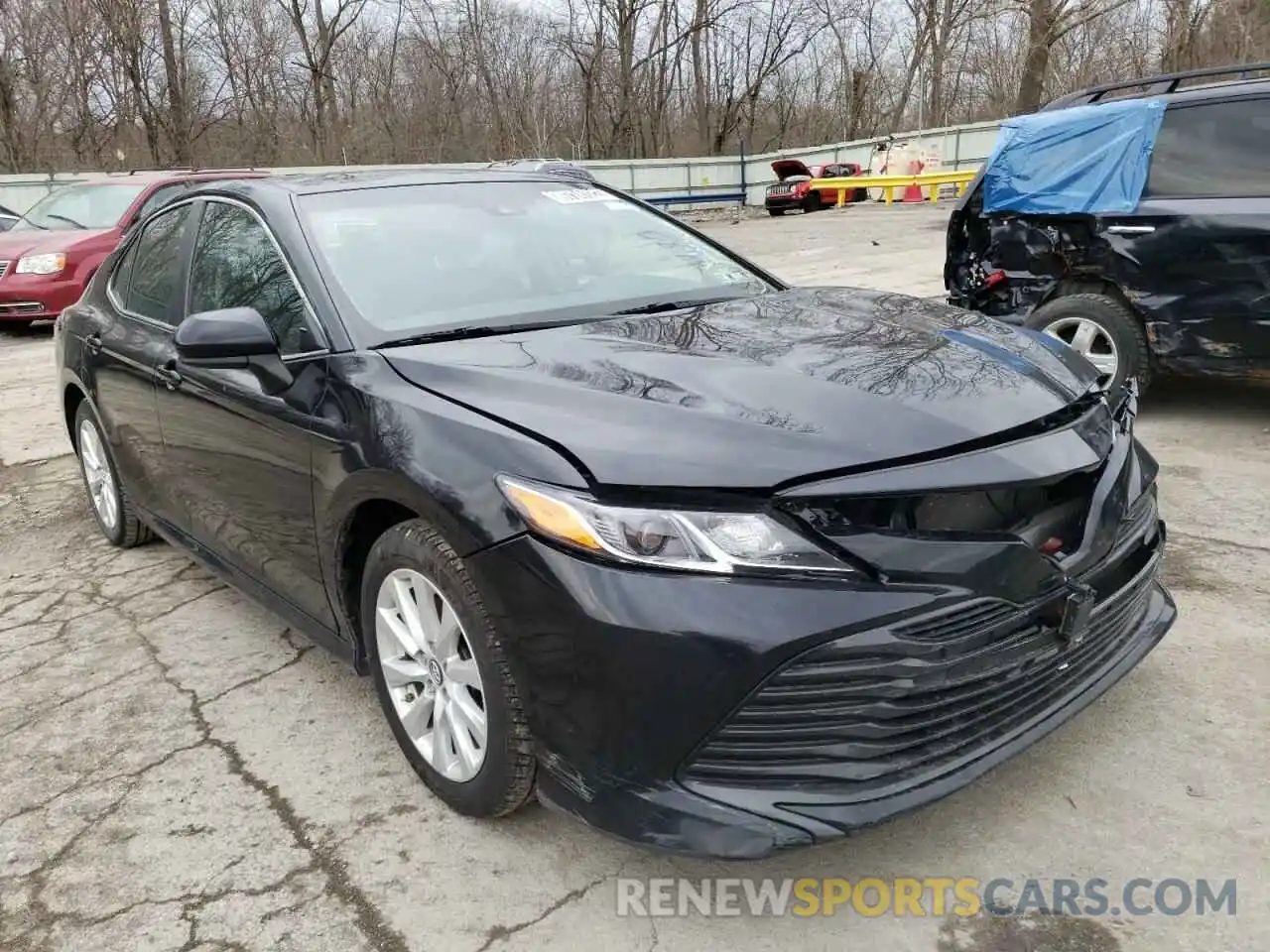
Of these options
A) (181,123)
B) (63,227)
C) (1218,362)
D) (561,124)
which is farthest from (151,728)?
(561,124)

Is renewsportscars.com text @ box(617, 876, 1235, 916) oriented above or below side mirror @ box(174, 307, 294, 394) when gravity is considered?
below

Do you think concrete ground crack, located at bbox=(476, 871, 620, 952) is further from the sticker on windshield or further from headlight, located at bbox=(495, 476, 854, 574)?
the sticker on windshield

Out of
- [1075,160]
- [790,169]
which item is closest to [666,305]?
[1075,160]

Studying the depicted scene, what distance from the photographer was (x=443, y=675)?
7.96 ft

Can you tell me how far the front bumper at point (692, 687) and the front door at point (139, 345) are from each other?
228cm

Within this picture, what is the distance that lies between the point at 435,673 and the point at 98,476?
3.01 metres

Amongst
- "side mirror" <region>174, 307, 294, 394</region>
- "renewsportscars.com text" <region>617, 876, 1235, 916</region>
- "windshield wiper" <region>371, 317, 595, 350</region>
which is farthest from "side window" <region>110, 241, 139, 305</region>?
"renewsportscars.com text" <region>617, 876, 1235, 916</region>

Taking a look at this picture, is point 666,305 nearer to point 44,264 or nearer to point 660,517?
point 660,517

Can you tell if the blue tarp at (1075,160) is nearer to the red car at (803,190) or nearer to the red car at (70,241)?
the red car at (70,241)

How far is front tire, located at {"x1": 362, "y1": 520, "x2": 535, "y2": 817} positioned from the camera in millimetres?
2203

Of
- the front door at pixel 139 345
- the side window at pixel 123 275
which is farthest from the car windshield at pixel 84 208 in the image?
the front door at pixel 139 345

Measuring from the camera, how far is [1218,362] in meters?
5.00

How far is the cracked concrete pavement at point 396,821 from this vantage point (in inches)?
85.4

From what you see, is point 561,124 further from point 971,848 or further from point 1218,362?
point 971,848
